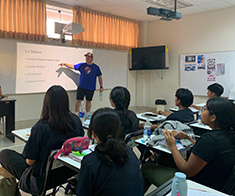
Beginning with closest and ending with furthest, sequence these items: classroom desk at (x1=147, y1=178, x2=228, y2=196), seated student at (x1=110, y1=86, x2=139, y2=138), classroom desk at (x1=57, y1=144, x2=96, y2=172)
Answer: classroom desk at (x1=147, y1=178, x2=228, y2=196) < classroom desk at (x1=57, y1=144, x2=96, y2=172) < seated student at (x1=110, y1=86, x2=139, y2=138)

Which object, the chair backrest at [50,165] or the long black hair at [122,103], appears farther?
the long black hair at [122,103]

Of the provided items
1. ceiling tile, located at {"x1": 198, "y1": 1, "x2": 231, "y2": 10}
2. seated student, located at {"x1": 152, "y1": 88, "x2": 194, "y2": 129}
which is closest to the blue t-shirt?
ceiling tile, located at {"x1": 198, "y1": 1, "x2": 231, "y2": 10}

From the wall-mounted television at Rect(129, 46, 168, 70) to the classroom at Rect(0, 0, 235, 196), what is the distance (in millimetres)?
301

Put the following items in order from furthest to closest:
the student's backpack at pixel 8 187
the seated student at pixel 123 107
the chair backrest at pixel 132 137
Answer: the seated student at pixel 123 107, the chair backrest at pixel 132 137, the student's backpack at pixel 8 187

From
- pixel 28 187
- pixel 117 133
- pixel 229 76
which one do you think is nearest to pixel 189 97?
pixel 117 133

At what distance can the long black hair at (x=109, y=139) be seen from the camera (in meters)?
1.10

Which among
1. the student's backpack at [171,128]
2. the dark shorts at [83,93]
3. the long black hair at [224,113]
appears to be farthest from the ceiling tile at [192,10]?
the long black hair at [224,113]

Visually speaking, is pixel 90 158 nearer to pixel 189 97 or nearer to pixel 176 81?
pixel 189 97

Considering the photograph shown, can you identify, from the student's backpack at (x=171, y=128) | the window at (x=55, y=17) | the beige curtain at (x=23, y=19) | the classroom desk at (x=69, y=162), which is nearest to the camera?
the classroom desk at (x=69, y=162)

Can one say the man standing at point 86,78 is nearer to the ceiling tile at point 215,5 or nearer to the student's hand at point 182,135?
the ceiling tile at point 215,5

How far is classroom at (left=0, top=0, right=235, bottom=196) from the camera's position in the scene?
5.07 meters

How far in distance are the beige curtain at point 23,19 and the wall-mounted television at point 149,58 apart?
2997mm

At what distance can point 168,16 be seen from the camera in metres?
3.98

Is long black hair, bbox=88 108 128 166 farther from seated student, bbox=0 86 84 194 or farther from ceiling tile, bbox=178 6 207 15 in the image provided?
ceiling tile, bbox=178 6 207 15
